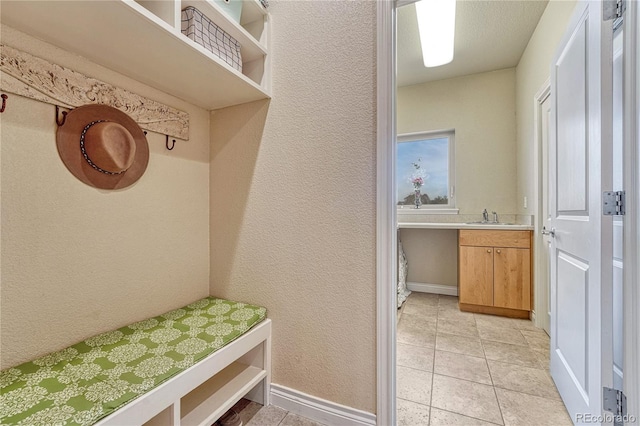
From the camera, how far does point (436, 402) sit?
1.48m

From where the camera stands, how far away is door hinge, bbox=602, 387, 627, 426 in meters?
0.99

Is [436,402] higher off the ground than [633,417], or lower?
lower

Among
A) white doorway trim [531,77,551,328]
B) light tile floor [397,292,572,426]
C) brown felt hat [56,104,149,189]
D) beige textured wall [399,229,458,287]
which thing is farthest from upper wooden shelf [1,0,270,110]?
beige textured wall [399,229,458,287]

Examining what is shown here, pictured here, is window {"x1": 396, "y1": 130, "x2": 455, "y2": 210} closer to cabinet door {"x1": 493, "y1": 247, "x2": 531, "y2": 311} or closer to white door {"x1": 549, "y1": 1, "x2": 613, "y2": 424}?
cabinet door {"x1": 493, "y1": 247, "x2": 531, "y2": 311}

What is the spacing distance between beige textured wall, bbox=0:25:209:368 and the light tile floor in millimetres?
1508

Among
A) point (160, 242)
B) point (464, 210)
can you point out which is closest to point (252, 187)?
point (160, 242)

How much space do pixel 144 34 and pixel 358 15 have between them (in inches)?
37.6

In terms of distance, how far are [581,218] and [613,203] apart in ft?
0.87

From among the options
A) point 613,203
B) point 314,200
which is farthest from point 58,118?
point 613,203

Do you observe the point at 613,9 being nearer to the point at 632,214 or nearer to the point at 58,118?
the point at 632,214

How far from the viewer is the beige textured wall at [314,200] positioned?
50.9 inches

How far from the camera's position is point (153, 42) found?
1.04 meters

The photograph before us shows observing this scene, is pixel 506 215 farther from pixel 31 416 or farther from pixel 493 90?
pixel 31 416

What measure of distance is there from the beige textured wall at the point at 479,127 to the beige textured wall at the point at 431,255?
0.43 meters
